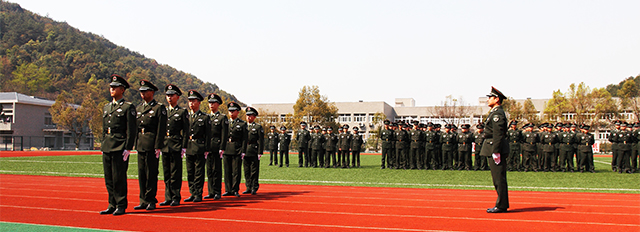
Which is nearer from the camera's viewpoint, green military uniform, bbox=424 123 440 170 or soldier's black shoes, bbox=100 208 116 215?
soldier's black shoes, bbox=100 208 116 215

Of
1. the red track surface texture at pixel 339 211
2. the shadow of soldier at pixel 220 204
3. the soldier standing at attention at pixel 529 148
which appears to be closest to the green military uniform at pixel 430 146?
the soldier standing at attention at pixel 529 148

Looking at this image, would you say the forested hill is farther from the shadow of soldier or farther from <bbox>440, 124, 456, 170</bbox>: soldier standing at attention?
the shadow of soldier

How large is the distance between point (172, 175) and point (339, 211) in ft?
8.98

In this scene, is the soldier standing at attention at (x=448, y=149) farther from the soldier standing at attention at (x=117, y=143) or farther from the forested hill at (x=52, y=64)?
the forested hill at (x=52, y=64)

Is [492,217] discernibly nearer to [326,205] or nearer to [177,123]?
[326,205]

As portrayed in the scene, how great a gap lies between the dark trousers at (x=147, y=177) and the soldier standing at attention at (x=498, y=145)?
4853 millimetres

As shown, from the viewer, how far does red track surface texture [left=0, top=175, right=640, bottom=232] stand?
5.32 m

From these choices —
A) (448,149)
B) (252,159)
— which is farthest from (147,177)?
(448,149)

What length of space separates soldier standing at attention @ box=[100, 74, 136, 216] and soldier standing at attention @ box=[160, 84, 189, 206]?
87 cm

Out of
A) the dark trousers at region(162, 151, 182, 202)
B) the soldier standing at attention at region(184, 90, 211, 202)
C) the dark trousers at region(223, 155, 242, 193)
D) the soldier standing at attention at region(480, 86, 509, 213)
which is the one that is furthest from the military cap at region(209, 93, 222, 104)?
the soldier standing at attention at region(480, 86, 509, 213)

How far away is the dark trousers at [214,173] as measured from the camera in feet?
25.4


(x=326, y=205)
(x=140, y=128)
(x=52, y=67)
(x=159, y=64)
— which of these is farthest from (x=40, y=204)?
(x=159, y=64)

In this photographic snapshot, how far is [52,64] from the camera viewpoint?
8531cm

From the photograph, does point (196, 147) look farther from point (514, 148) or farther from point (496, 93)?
point (514, 148)
